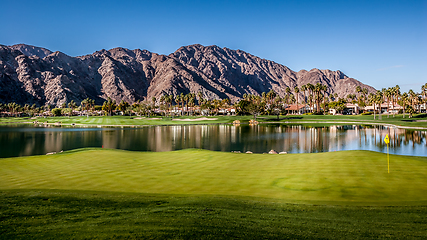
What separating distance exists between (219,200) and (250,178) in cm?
378

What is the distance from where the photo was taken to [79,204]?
886cm

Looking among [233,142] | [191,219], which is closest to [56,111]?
[233,142]

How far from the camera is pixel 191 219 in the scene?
7234 millimetres

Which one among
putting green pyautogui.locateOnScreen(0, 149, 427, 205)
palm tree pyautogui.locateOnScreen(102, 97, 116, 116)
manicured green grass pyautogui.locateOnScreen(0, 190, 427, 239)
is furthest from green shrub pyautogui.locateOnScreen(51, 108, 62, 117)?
manicured green grass pyautogui.locateOnScreen(0, 190, 427, 239)

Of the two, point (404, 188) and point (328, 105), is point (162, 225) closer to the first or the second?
point (404, 188)

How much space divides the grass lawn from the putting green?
42 mm

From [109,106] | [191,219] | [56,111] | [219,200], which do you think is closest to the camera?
[191,219]

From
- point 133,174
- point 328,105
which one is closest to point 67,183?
point 133,174

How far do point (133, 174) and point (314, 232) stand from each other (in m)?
9.90

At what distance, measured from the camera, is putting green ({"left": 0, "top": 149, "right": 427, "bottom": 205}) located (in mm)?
9914

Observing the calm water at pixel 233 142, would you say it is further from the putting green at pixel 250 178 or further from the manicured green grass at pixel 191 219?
the manicured green grass at pixel 191 219

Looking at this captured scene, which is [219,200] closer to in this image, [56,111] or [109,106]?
[109,106]

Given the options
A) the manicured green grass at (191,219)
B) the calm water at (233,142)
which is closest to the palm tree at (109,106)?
the calm water at (233,142)

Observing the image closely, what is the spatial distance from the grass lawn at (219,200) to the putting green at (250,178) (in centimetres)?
4
